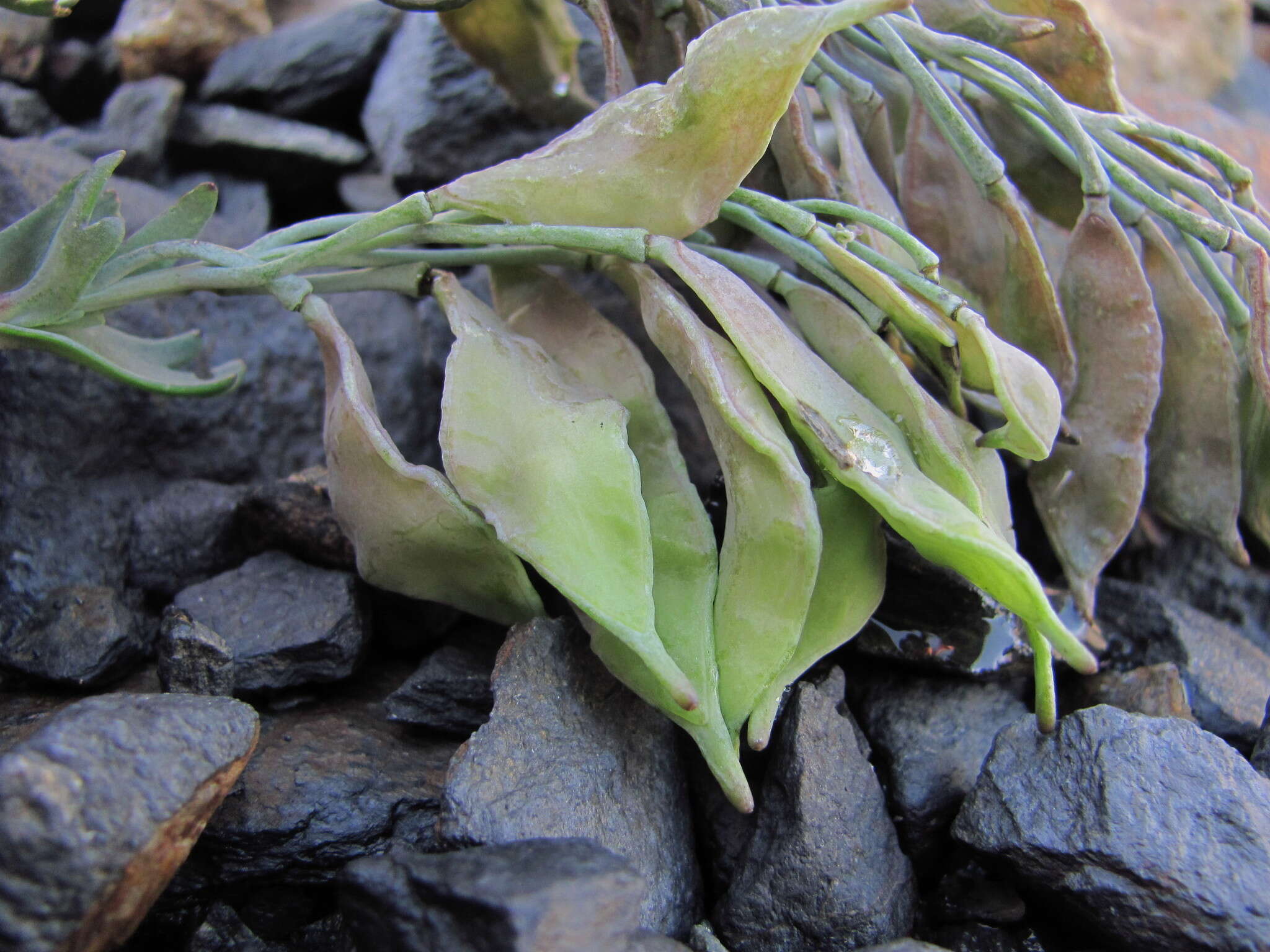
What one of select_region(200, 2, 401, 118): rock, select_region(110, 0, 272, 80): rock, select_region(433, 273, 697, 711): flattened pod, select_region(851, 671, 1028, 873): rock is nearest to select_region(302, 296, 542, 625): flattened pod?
select_region(433, 273, 697, 711): flattened pod

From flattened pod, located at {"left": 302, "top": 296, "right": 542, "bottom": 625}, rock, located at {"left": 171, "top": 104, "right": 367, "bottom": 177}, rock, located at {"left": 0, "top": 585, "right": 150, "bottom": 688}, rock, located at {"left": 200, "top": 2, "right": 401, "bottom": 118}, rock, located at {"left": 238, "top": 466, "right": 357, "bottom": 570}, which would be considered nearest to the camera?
flattened pod, located at {"left": 302, "top": 296, "right": 542, "bottom": 625}

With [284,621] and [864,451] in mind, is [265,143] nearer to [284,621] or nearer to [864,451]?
[284,621]

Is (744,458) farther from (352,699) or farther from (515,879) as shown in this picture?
(352,699)

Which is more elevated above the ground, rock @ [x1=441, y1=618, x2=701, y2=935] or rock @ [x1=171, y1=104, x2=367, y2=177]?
rock @ [x1=171, y1=104, x2=367, y2=177]

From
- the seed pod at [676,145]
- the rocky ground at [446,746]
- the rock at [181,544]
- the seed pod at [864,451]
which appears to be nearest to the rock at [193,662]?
the rocky ground at [446,746]

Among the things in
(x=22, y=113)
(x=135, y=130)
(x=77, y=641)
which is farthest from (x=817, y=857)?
(x=22, y=113)

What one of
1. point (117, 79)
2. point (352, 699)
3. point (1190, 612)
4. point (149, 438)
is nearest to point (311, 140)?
point (117, 79)

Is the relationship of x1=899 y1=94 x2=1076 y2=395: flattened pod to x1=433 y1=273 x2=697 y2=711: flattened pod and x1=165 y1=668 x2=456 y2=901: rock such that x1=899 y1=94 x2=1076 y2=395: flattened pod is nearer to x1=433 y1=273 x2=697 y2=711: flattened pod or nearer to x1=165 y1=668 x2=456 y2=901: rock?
x1=433 y1=273 x2=697 y2=711: flattened pod

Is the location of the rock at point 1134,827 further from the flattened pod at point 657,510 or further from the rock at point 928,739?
the flattened pod at point 657,510
